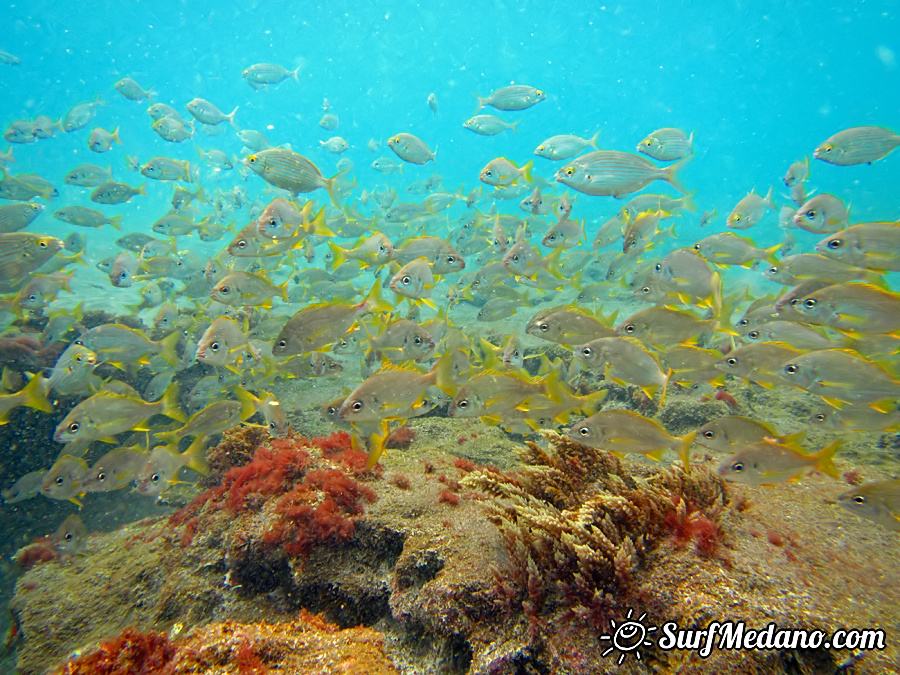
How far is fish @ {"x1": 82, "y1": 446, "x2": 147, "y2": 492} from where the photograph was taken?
4.54 m

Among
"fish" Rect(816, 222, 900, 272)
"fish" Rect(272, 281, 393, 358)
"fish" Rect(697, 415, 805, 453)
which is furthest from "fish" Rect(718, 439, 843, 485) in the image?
"fish" Rect(272, 281, 393, 358)

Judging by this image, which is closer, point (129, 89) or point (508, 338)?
point (508, 338)

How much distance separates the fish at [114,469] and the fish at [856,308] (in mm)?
7612

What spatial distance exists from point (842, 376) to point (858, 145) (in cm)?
514

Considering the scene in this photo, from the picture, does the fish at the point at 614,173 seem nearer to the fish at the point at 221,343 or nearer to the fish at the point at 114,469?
the fish at the point at 221,343

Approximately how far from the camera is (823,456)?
2.90 meters

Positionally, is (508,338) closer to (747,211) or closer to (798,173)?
(747,211)

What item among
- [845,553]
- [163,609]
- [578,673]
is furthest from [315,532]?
[845,553]

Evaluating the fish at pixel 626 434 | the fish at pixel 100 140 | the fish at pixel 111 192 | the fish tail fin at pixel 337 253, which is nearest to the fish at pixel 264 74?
the fish at pixel 100 140

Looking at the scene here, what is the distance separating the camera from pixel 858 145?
583cm

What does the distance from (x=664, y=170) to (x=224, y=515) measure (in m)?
7.06

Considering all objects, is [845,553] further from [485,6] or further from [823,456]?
[485,6]

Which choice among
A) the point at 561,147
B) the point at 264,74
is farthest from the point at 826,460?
the point at 264,74

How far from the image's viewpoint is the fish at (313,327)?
392cm
